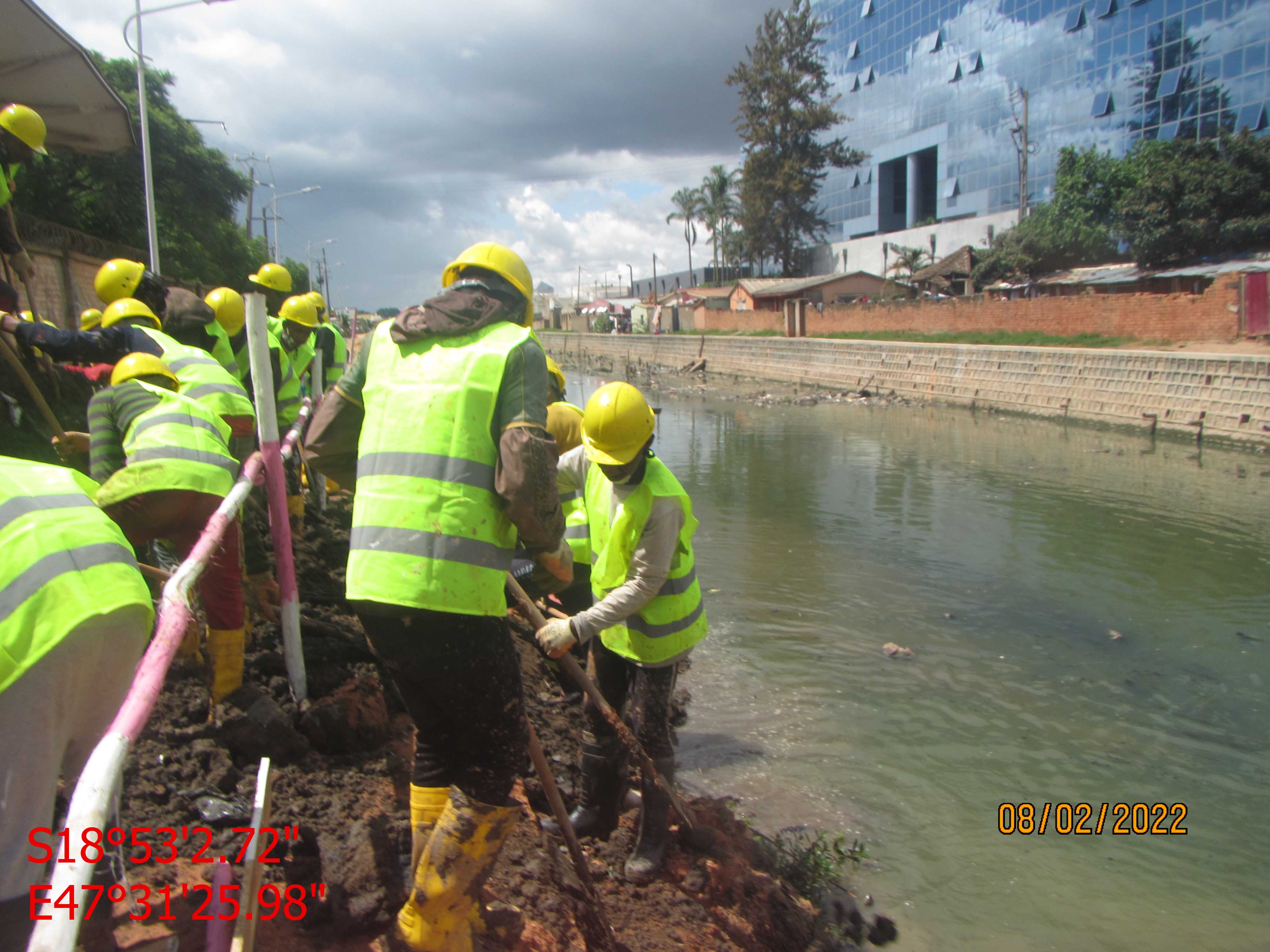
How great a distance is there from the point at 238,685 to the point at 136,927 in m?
1.29

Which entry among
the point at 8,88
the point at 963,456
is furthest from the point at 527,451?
the point at 963,456

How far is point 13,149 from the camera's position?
15.8 ft

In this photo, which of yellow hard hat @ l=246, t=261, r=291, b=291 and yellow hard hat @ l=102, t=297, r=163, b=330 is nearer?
yellow hard hat @ l=102, t=297, r=163, b=330

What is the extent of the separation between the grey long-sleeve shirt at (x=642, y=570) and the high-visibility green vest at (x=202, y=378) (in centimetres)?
211

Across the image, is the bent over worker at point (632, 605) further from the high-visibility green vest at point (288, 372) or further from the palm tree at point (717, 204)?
the palm tree at point (717, 204)

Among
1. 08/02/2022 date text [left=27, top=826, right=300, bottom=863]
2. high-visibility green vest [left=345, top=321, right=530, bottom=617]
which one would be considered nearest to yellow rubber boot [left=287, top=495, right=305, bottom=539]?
08/02/2022 date text [left=27, top=826, right=300, bottom=863]

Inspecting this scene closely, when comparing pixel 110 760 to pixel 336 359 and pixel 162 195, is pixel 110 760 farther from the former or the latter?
pixel 162 195

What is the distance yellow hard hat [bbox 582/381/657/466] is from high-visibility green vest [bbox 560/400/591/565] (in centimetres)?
93

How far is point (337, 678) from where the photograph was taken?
11.1 ft

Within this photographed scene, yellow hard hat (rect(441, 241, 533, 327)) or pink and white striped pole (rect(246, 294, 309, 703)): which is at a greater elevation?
yellow hard hat (rect(441, 241, 533, 327))

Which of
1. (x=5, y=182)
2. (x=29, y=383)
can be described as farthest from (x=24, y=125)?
(x=29, y=383)

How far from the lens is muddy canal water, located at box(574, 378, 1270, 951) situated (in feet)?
11.4

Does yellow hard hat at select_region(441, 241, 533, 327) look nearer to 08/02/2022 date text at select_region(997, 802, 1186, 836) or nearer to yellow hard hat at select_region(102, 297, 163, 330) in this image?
yellow hard hat at select_region(102, 297, 163, 330)

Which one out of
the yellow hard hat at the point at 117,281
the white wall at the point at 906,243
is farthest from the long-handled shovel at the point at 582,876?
the white wall at the point at 906,243
